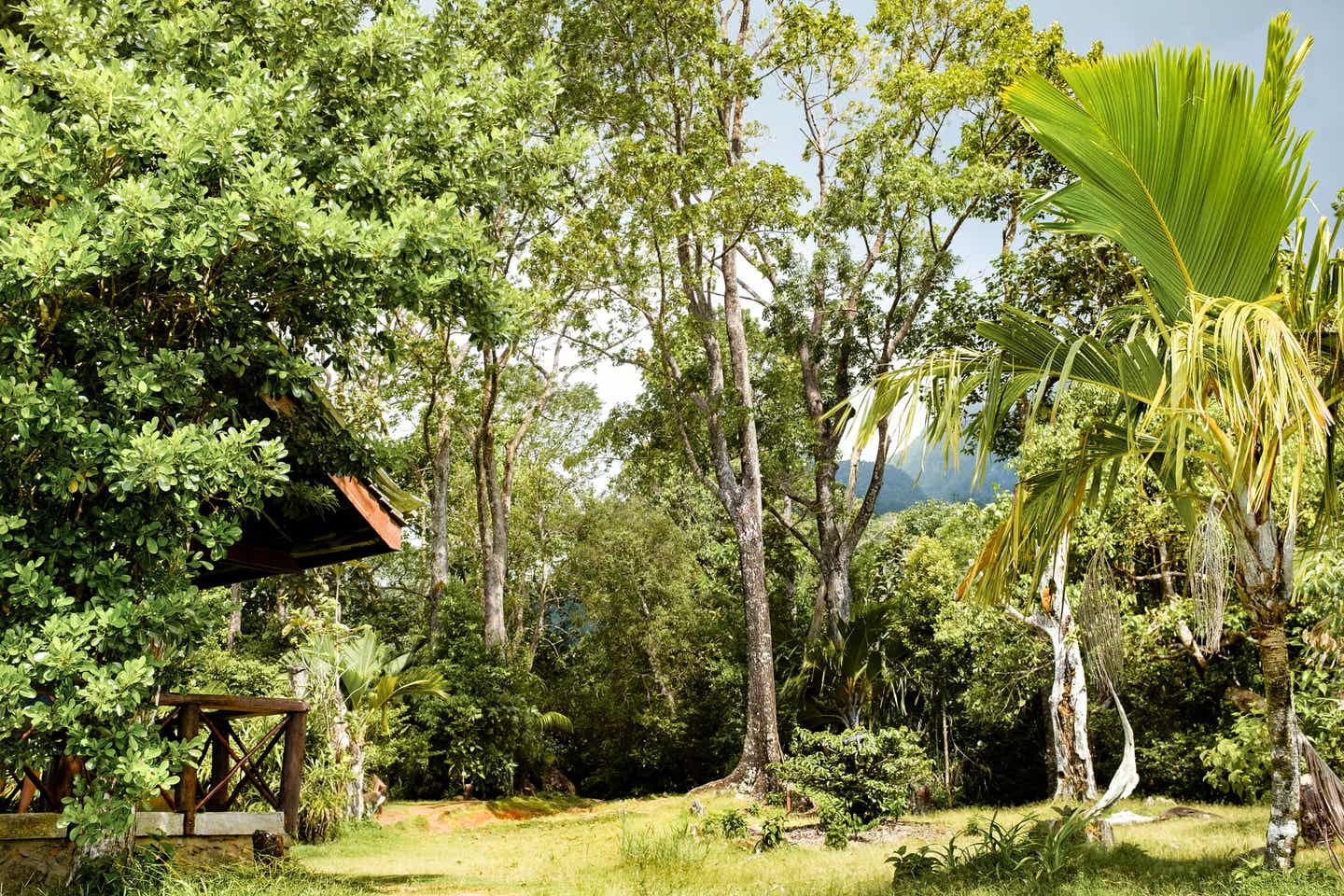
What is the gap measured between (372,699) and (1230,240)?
43.5 ft

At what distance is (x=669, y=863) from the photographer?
26.6ft

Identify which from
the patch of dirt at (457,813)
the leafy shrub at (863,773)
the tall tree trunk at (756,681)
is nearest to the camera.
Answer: the leafy shrub at (863,773)

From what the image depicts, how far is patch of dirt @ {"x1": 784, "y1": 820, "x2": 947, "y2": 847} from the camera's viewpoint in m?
10.5

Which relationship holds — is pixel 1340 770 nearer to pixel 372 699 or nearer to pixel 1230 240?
pixel 1230 240

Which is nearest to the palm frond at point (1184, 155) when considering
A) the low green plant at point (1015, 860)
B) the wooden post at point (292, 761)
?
the low green plant at point (1015, 860)

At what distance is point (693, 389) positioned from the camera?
49.1 feet

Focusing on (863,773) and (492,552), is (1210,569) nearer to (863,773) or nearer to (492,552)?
(863,773)

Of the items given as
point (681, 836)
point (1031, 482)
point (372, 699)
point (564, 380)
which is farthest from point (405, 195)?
point (564, 380)

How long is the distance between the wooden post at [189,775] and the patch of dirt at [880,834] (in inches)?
253

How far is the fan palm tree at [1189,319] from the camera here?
450cm

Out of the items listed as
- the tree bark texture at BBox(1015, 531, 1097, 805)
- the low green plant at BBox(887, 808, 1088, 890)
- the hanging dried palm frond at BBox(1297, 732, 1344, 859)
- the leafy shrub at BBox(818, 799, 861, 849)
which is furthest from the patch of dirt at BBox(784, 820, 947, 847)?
the hanging dried palm frond at BBox(1297, 732, 1344, 859)

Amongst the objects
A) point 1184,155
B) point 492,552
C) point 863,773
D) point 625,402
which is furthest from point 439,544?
point 1184,155

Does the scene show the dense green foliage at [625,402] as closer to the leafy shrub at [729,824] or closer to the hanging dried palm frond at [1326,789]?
the leafy shrub at [729,824]

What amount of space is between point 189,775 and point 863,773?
728 centimetres
